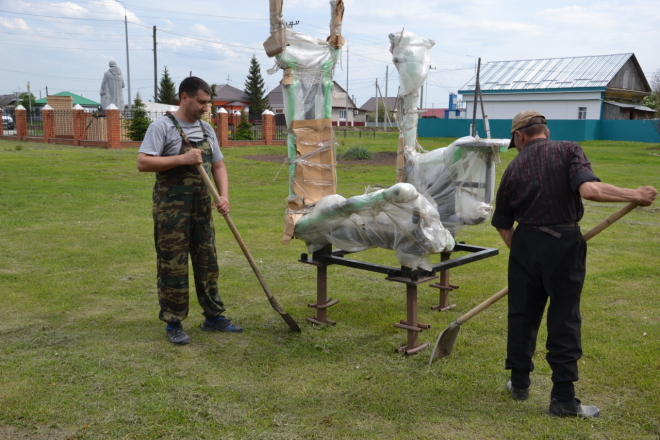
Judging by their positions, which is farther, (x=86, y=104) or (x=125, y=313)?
(x=86, y=104)

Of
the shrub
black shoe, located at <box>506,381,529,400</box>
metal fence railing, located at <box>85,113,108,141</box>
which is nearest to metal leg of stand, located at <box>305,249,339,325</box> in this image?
black shoe, located at <box>506,381,529,400</box>

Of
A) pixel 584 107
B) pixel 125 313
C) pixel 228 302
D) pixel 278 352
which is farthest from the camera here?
pixel 584 107

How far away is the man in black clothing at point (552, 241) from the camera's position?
133 inches

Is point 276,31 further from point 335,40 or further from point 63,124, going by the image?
point 63,124

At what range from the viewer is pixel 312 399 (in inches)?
148

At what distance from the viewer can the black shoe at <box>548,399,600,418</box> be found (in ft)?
11.4

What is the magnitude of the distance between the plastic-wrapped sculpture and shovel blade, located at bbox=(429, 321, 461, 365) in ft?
1.56

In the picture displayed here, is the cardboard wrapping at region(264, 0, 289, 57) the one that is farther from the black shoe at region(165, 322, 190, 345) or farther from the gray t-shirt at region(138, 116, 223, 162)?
the black shoe at region(165, 322, 190, 345)

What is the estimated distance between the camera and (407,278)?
14.5ft

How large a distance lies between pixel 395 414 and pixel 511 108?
145 ft


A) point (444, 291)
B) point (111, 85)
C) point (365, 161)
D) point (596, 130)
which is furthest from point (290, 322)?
point (596, 130)

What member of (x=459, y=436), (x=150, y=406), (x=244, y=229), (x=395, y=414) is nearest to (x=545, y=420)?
(x=459, y=436)

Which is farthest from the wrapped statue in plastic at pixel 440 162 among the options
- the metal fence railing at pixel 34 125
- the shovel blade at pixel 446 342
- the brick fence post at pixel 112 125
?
the metal fence railing at pixel 34 125

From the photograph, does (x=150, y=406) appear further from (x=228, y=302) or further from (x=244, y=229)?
(x=244, y=229)
